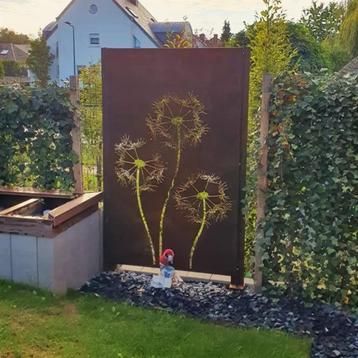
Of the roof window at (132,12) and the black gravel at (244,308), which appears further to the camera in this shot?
the roof window at (132,12)

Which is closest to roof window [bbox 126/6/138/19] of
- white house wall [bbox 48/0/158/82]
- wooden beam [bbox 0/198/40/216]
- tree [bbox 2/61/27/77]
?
white house wall [bbox 48/0/158/82]

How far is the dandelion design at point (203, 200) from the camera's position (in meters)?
3.23

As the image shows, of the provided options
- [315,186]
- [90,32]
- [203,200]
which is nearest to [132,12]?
[90,32]

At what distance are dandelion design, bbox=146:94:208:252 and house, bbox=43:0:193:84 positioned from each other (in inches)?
816

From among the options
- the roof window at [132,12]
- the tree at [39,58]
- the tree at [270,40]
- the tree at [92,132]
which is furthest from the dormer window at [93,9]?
the tree at [92,132]

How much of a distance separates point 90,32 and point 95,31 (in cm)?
29

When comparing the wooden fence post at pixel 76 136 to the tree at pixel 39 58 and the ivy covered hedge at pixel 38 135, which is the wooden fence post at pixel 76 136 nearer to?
the ivy covered hedge at pixel 38 135

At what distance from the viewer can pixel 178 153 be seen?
3.27 m

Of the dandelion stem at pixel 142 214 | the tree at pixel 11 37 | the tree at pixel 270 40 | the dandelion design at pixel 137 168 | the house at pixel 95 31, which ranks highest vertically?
the tree at pixel 11 37

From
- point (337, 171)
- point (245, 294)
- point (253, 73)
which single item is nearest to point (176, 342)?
point (245, 294)

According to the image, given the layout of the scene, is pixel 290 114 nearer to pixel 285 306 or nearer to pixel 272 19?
pixel 285 306

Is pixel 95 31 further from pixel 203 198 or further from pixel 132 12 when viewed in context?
pixel 203 198

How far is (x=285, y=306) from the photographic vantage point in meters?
3.01

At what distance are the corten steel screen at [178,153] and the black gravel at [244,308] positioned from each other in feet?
0.71
